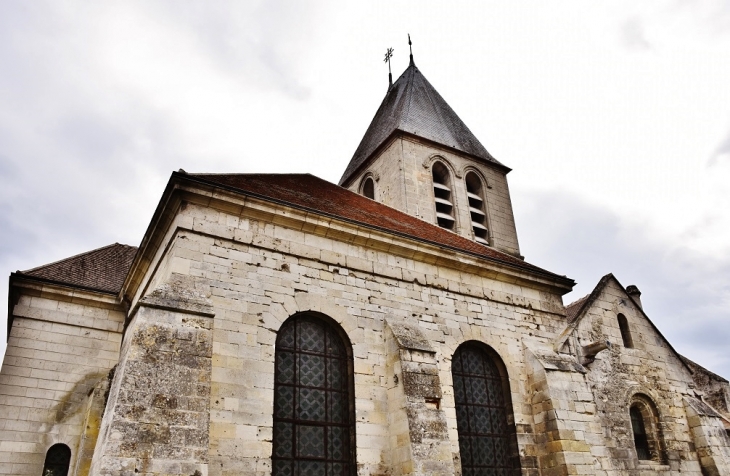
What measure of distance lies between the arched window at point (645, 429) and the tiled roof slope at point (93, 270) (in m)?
10.7

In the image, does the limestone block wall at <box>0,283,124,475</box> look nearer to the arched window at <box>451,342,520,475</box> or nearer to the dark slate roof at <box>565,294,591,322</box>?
the arched window at <box>451,342,520,475</box>

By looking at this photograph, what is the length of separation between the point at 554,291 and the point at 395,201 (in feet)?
16.5

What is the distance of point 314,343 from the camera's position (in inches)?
318

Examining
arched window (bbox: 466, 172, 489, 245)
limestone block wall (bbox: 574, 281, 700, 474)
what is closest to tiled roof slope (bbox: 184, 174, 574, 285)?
limestone block wall (bbox: 574, 281, 700, 474)

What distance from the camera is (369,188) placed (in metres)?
16.4

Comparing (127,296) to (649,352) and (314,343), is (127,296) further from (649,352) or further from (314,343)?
(649,352)

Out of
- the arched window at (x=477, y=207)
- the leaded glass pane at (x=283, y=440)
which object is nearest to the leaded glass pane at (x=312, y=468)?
the leaded glass pane at (x=283, y=440)

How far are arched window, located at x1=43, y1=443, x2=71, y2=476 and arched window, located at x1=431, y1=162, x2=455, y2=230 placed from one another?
9.54 metres

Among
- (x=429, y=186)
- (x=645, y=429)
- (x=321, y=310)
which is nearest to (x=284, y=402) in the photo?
(x=321, y=310)

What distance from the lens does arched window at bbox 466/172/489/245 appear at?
49.4 feet

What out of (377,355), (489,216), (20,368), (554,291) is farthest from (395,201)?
(20,368)

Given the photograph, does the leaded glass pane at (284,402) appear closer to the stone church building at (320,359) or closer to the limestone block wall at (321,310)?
the stone church building at (320,359)

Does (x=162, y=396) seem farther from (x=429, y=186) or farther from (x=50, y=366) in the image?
(x=429, y=186)

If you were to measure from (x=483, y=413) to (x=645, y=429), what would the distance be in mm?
4457
